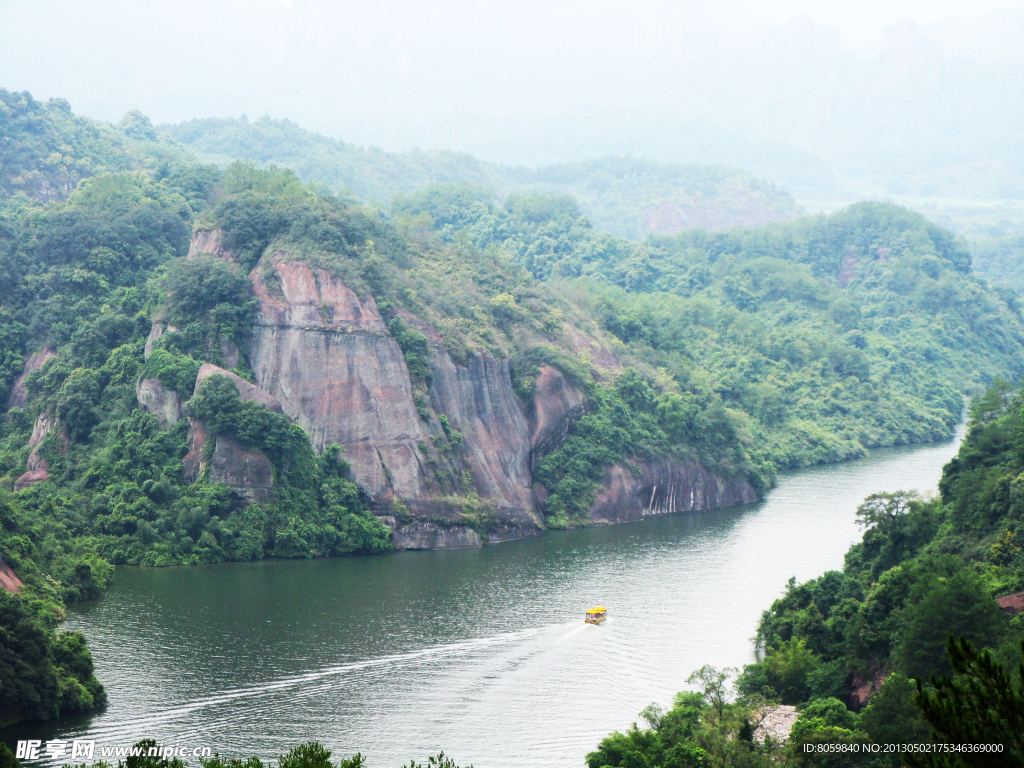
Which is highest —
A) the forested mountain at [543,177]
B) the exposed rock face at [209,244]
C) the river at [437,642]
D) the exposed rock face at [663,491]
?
the forested mountain at [543,177]

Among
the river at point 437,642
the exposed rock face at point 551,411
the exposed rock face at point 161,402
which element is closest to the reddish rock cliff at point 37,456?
the exposed rock face at point 161,402

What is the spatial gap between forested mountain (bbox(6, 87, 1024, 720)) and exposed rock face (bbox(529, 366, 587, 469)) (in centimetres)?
13

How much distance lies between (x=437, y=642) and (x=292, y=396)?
20.3 meters

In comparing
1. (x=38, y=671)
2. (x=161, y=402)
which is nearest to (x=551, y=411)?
(x=161, y=402)

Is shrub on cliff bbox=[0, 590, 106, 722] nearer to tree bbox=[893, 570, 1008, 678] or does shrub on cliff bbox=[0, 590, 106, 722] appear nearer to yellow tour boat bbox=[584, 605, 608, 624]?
yellow tour boat bbox=[584, 605, 608, 624]

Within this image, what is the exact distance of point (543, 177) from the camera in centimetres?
17638

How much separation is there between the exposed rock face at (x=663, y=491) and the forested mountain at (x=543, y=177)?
70.4 m

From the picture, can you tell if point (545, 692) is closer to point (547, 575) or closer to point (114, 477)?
point (547, 575)

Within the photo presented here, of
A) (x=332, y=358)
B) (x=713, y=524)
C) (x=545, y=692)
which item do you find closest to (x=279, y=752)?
(x=545, y=692)

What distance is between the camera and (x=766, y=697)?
3672 centimetres

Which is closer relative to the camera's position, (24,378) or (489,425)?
(24,378)

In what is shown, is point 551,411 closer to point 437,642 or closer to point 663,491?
point 663,491

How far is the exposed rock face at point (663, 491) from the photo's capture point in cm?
6700

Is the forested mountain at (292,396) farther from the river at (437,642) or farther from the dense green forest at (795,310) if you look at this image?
the river at (437,642)
